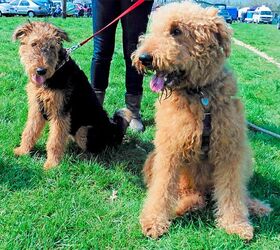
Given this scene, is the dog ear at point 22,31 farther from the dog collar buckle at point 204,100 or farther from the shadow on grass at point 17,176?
the dog collar buckle at point 204,100

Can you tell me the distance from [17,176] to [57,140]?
0.51 meters

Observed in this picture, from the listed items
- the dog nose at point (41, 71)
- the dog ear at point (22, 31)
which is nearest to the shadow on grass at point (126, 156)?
the dog nose at point (41, 71)

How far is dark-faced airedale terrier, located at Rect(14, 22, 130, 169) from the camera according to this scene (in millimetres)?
3461

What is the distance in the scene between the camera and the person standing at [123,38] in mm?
4035

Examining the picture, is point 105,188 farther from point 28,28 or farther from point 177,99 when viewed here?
point 28,28

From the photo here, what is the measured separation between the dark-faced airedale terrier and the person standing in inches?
22.7

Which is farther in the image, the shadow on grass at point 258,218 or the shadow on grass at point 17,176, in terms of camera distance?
the shadow on grass at point 17,176

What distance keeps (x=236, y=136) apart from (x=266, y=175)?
1062mm

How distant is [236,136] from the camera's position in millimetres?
2812

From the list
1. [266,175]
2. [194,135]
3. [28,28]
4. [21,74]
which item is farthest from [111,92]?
[194,135]

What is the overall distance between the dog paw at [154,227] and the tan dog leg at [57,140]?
1.17 meters

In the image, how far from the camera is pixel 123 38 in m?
4.21

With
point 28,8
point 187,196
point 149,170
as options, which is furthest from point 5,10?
point 187,196

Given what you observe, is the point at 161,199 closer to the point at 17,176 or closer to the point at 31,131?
the point at 17,176
